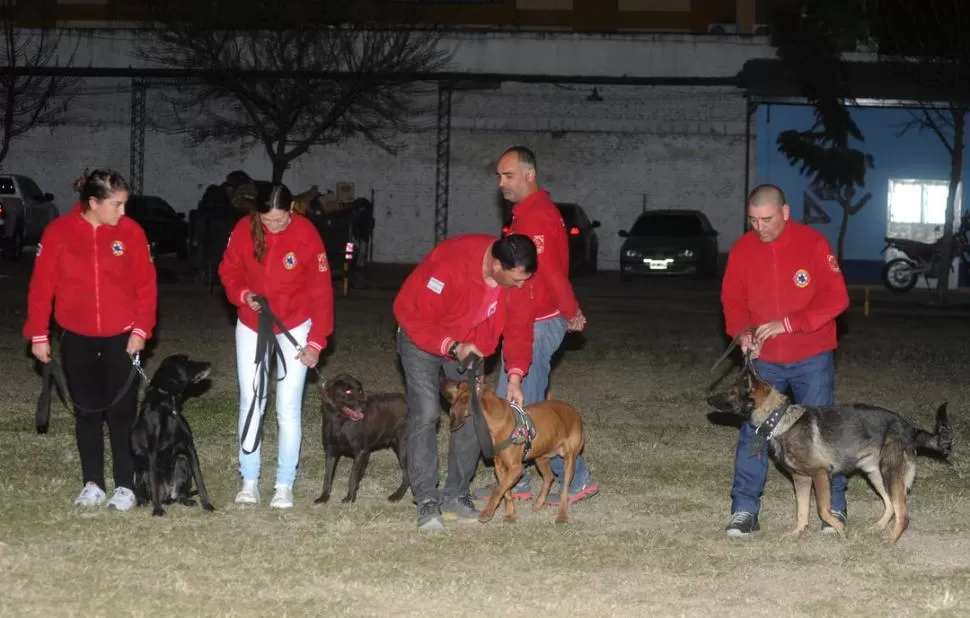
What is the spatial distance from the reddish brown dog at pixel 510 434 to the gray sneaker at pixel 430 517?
1.04 ft

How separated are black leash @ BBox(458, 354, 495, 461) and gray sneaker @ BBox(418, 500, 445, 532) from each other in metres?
0.42

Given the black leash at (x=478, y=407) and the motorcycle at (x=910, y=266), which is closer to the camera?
the black leash at (x=478, y=407)

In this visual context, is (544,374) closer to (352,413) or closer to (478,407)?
(478,407)

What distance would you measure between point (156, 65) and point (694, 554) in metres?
31.9

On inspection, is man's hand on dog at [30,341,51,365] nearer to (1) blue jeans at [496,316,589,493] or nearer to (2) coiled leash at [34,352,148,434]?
(2) coiled leash at [34,352,148,434]

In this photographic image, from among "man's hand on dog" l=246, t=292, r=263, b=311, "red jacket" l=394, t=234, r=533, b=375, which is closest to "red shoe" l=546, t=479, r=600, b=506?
"red jacket" l=394, t=234, r=533, b=375

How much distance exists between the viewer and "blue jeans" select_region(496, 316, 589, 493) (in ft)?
25.7

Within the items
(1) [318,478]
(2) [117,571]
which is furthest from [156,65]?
(2) [117,571]

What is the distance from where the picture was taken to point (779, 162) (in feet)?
112

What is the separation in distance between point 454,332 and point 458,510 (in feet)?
3.71

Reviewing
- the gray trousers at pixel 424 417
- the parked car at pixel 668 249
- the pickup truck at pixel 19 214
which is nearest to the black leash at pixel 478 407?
the gray trousers at pixel 424 417

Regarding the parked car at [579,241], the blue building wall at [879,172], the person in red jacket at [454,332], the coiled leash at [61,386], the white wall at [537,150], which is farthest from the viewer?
the white wall at [537,150]

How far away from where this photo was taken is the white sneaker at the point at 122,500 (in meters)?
7.46

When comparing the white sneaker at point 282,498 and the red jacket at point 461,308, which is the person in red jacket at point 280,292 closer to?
the white sneaker at point 282,498
